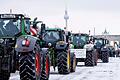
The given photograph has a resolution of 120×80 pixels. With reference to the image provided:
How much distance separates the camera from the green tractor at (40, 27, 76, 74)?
70.0ft

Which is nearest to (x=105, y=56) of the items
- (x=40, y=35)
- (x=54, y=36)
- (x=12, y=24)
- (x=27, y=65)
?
(x=54, y=36)

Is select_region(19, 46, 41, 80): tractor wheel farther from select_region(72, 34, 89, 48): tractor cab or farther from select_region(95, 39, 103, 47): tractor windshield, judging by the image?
select_region(95, 39, 103, 47): tractor windshield

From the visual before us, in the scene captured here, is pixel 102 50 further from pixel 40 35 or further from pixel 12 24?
pixel 12 24

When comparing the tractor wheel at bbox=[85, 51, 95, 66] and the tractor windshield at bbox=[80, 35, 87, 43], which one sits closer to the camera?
the tractor wheel at bbox=[85, 51, 95, 66]

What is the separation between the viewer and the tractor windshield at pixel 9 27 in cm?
1405

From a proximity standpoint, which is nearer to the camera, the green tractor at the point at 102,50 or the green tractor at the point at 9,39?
the green tractor at the point at 9,39

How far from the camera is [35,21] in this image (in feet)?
48.1

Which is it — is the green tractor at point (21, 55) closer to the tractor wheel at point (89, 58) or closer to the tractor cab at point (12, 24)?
the tractor cab at point (12, 24)

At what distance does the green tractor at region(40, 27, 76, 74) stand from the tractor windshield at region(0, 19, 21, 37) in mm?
6323

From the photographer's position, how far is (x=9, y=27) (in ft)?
47.3

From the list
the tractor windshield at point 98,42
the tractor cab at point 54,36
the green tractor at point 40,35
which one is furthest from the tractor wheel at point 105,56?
the green tractor at point 40,35

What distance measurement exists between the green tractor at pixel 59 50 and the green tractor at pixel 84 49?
5871 mm

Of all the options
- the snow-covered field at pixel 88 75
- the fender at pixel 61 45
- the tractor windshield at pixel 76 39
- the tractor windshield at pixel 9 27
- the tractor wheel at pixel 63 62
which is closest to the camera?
the tractor windshield at pixel 9 27

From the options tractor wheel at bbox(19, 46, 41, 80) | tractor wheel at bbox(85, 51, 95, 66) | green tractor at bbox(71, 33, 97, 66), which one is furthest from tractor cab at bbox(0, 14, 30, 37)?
tractor wheel at bbox(85, 51, 95, 66)
